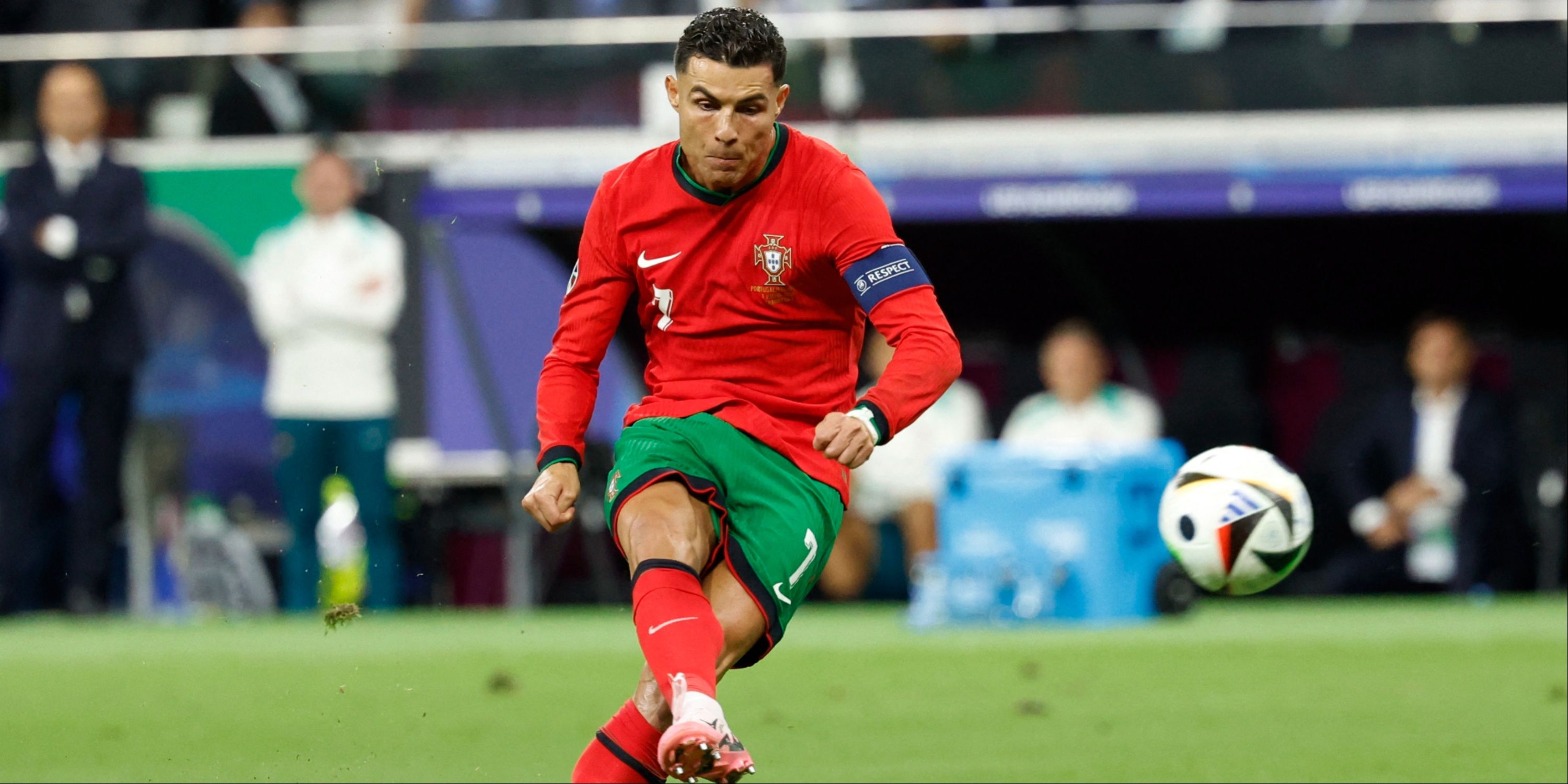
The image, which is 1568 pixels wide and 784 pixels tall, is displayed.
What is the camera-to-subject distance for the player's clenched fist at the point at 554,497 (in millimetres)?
4840

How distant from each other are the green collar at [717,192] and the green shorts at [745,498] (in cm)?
51

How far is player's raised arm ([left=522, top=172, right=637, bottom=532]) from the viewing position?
5.12m

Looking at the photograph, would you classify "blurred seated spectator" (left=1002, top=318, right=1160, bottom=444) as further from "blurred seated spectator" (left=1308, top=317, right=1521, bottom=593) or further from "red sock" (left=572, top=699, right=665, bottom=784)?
"red sock" (left=572, top=699, right=665, bottom=784)

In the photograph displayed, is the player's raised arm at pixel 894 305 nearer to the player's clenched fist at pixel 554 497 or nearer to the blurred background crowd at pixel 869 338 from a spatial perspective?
the player's clenched fist at pixel 554 497

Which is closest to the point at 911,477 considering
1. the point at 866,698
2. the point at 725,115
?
the point at 866,698

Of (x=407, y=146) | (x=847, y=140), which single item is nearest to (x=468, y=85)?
(x=407, y=146)

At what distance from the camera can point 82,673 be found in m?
9.84

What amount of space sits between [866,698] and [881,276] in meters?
4.01

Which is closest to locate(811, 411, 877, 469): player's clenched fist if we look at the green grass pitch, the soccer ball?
the green grass pitch

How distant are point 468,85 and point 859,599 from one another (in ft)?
13.3

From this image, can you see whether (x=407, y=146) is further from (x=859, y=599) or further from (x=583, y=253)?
(x=583, y=253)

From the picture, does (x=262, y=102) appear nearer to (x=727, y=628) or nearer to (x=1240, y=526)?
(x=1240, y=526)

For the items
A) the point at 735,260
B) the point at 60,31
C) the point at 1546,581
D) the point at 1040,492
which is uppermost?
the point at 60,31

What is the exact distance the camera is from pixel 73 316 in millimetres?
12586
